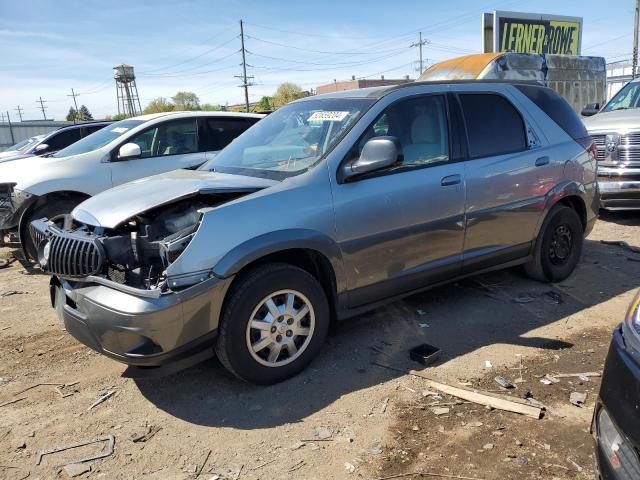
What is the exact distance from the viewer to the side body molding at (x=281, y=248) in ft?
10.1

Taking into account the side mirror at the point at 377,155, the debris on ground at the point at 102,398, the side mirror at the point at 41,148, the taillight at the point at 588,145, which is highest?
the side mirror at the point at 41,148

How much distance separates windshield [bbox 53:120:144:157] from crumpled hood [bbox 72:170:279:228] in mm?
3753

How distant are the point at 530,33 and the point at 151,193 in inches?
855

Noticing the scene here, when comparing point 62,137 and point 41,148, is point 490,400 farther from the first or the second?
point 62,137

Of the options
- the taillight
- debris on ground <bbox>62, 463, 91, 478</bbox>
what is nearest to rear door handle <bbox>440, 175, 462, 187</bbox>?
the taillight

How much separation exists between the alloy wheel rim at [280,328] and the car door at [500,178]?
5.19 feet

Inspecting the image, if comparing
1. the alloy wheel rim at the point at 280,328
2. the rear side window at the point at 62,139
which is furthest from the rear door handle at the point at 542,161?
the rear side window at the point at 62,139

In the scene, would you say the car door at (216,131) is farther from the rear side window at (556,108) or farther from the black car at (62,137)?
the black car at (62,137)

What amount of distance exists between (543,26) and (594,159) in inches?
766

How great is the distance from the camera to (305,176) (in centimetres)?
349

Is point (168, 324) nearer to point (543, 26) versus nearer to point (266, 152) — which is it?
point (266, 152)

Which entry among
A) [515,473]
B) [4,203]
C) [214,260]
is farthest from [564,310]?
[4,203]

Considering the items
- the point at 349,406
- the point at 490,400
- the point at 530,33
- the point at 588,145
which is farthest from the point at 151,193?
the point at 530,33

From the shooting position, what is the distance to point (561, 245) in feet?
16.9
